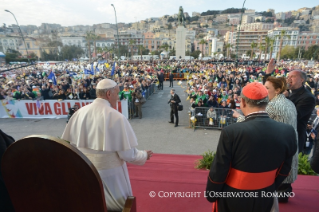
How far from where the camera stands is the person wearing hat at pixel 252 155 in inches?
61.8

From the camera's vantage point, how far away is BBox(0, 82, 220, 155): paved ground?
7.22 m

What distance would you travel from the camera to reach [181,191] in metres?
2.89

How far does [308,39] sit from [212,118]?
128 m

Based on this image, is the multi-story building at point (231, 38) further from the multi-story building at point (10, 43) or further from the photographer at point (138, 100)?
the photographer at point (138, 100)

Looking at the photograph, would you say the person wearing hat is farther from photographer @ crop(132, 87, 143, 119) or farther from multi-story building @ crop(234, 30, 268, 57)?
multi-story building @ crop(234, 30, 268, 57)

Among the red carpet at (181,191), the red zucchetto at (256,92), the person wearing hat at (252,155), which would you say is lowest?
the red carpet at (181,191)

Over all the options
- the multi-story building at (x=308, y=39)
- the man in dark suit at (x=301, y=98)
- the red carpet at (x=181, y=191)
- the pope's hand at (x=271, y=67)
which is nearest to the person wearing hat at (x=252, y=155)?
the red carpet at (x=181, y=191)

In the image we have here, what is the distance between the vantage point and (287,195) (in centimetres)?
260

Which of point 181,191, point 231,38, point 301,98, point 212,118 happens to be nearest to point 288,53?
point 231,38

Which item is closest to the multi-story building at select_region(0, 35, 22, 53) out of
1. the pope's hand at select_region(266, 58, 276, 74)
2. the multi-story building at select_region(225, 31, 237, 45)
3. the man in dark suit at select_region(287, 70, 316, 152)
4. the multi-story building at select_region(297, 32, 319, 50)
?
the multi-story building at select_region(225, 31, 237, 45)

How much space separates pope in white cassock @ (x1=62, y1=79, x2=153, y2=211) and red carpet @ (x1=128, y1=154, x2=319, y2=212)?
90 cm

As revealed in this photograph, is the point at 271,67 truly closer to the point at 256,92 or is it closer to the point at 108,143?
the point at 256,92

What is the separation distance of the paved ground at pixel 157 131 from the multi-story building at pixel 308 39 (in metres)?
125

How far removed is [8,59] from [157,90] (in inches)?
2286
